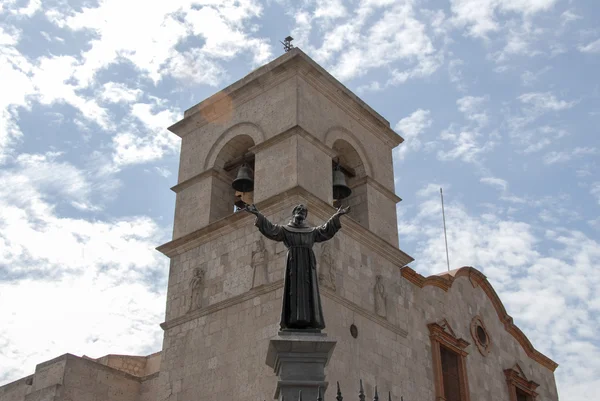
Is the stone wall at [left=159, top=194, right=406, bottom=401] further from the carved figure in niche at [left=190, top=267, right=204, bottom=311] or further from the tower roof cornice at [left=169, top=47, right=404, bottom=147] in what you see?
the tower roof cornice at [left=169, top=47, right=404, bottom=147]

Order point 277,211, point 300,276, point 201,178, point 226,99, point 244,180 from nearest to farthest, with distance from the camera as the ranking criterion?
point 300,276 < point 277,211 < point 244,180 < point 201,178 < point 226,99

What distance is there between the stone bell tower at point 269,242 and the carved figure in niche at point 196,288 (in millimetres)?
27

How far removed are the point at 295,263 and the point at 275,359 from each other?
1.08 meters

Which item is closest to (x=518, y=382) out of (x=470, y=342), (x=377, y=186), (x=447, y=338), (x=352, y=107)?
(x=470, y=342)

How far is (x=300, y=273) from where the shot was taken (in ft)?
28.8

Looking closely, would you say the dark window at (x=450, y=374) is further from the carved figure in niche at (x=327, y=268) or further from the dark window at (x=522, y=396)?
the carved figure in niche at (x=327, y=268)

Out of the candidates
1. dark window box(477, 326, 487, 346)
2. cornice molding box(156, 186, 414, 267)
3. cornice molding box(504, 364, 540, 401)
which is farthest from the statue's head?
cornice molding box(504, 364, 540, 401)

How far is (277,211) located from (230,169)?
9.33 ft

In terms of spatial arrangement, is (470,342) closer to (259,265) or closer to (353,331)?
(353,331)

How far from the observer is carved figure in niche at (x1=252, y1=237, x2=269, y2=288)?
15633 millimetres

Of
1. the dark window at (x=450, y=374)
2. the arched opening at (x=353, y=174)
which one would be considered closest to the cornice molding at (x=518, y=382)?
the dark window at (x=450, y=374)

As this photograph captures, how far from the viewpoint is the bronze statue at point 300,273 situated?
8547 millimetres

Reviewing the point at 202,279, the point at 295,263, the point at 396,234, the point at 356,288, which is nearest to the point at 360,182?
the point at 396,234

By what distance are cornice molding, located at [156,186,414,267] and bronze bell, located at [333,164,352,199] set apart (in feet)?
3.96
